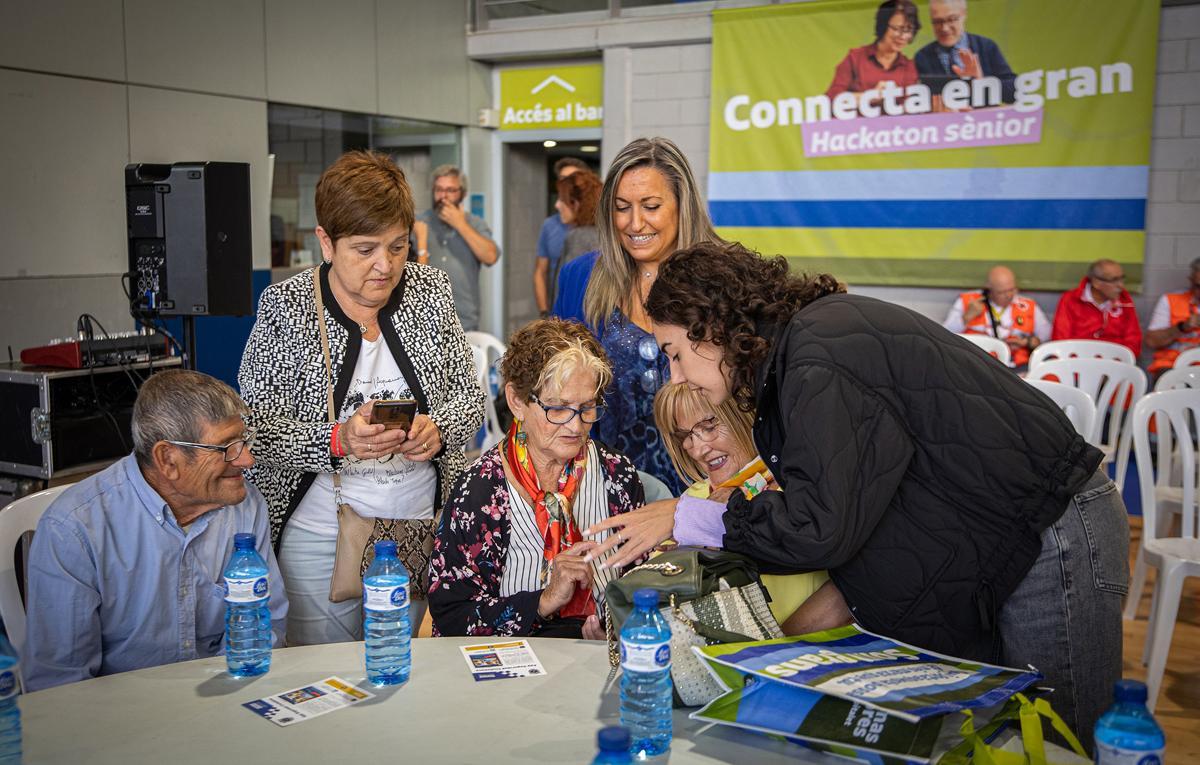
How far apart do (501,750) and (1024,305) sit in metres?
6.41

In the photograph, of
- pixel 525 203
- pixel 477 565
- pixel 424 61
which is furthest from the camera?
pixel 525 203

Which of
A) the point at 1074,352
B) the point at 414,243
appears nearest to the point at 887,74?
the point at 1074,352

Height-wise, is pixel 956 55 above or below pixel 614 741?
above

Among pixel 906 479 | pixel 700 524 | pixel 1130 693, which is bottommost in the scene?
pixel 1130 693

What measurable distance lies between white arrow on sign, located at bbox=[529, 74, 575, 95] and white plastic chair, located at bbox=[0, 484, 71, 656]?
7.40m

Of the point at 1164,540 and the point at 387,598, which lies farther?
the point at 1164,540

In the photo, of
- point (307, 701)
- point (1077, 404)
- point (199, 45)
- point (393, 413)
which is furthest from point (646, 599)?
point (199, 45)

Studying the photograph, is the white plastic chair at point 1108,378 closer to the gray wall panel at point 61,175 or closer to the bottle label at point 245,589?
the bottle label at point 245,589

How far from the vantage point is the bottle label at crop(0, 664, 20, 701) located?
1469mm

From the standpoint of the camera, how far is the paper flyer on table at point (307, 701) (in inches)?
66.1

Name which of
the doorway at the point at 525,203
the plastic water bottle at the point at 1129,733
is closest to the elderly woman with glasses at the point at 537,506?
the plastic water bottle at the point at 1129,733

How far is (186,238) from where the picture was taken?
3129 millimetres

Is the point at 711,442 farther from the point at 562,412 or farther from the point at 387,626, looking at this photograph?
the point at 387,626

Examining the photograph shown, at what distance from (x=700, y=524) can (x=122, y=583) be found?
3.97 ft
